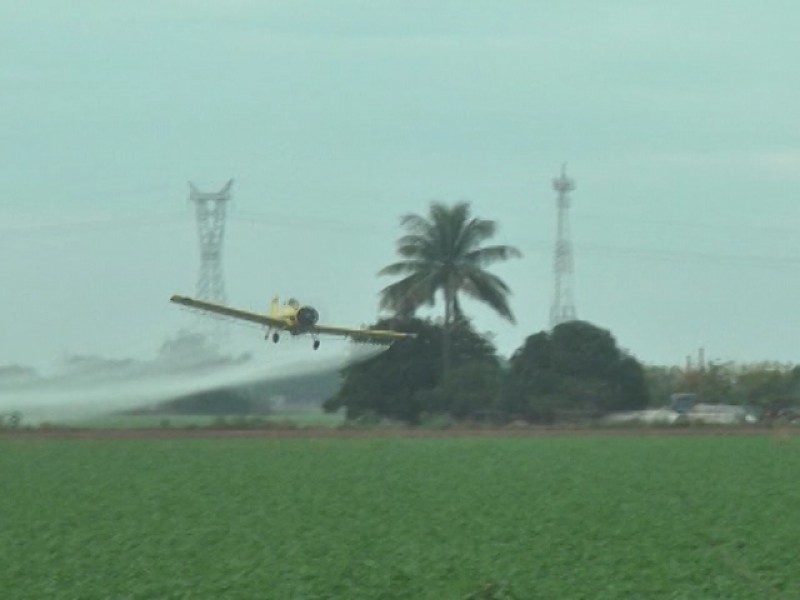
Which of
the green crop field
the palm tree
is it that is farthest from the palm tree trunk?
the green crop field

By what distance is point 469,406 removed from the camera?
242 feet

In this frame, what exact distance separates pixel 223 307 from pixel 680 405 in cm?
2457

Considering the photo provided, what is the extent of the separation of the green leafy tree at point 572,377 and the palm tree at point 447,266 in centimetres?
500

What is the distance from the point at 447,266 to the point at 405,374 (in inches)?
Result: 279

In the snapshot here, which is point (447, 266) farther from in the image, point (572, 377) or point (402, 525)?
point (402, 525)

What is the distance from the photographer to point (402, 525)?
86.1 feet

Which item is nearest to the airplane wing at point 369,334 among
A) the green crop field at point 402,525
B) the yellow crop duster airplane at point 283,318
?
the yellow crop duster airplane at point 283,318

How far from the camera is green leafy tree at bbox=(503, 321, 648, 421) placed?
7325 cm

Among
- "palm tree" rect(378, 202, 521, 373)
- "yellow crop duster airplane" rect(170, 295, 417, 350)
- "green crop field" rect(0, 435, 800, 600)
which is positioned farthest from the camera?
"palm tree" rect(378, 202, 521, 373)

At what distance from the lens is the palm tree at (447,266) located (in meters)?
79.6

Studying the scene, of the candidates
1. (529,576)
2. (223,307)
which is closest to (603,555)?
(529,576)

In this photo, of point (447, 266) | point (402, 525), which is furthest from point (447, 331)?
point (402, 525)

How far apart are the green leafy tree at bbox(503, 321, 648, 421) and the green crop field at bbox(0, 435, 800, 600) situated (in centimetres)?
2599

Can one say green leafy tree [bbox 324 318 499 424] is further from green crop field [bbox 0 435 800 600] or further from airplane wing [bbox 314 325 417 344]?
green crop field [bbox 0 435 800 600]
